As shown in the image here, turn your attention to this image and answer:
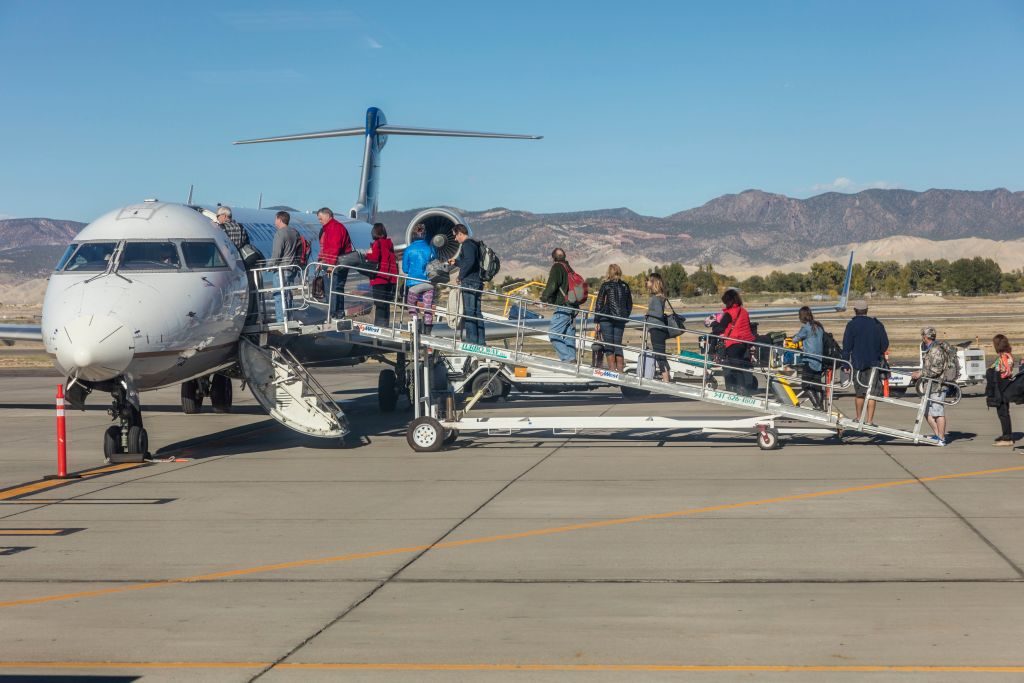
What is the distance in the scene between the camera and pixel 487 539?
1057 centimetres

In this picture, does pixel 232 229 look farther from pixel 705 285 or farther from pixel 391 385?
pixel 705 285

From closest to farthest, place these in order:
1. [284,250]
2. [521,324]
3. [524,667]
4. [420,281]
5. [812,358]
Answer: [524,667]
[521,324]
[420,281]
[284,250]
[812,358]

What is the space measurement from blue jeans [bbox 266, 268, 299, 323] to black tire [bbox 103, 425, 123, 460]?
9.46ft

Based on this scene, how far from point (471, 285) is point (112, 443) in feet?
18.7

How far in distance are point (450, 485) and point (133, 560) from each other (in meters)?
4.67

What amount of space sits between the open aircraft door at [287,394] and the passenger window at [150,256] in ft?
6.01

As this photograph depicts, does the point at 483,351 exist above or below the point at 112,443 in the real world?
above

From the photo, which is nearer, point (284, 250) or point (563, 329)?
point (284, 250)

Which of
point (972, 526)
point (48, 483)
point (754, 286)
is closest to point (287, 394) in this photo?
point (48, 483)

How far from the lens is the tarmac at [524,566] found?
697 centimetres

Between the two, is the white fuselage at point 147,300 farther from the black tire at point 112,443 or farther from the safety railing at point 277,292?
the black tire at point 112,443

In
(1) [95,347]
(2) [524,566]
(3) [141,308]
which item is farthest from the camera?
(3) [141,308]

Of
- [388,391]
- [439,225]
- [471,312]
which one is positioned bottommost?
[388,391]

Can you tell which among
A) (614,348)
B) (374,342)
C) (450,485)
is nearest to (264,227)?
(374,342)
